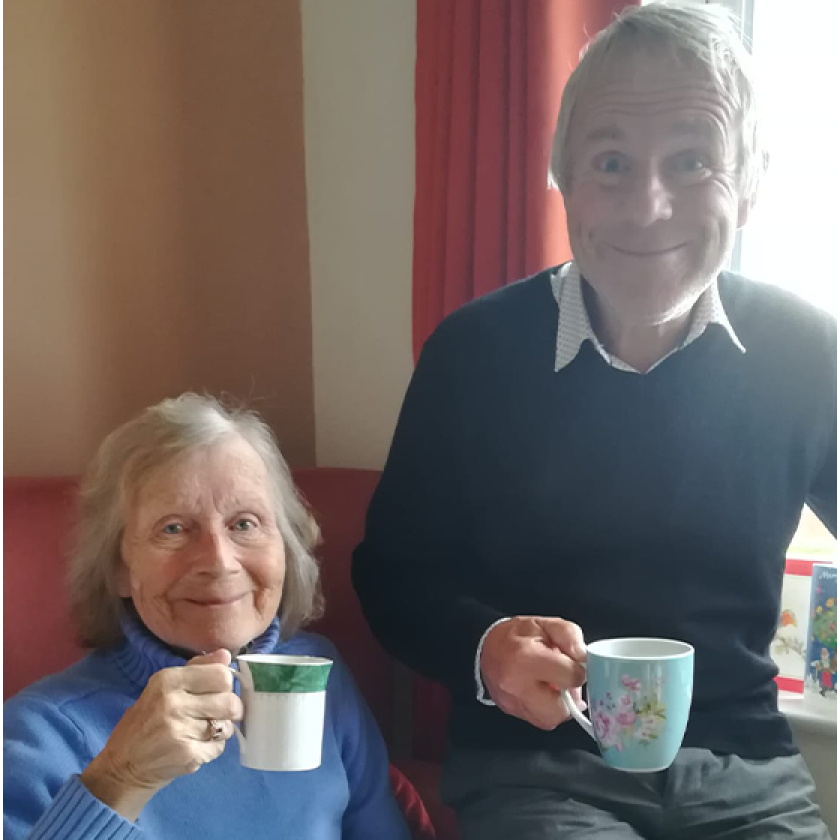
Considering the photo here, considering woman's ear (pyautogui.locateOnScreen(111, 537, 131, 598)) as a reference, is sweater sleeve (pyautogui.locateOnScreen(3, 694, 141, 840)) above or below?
below

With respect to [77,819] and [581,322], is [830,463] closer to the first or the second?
[581,322]

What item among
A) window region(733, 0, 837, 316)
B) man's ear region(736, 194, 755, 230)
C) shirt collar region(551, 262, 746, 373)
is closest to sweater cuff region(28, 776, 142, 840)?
shirt collar region(551, 262, 746, 373)

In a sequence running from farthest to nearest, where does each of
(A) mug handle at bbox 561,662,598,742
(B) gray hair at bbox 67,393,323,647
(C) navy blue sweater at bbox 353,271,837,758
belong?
(C) navy blue sweater at bbox 353,271,837,758 < (B) gray hair at bbox 67,393,323,647 < (A) mug handle at bbox 561,662,598,742

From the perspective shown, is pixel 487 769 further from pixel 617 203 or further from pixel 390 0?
pixel 390 0

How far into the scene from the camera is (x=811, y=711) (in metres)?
1.43

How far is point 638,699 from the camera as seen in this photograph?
0.89m

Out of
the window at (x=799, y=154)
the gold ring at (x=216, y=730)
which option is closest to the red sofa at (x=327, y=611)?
the gold ring at (x=216, y=730)

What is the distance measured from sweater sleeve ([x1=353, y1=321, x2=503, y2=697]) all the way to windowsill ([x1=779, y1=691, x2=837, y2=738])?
56 cm

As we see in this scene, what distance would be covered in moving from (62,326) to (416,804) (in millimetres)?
767

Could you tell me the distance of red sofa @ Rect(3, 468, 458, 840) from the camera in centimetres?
110

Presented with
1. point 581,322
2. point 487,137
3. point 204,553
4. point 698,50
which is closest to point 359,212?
point 487,137

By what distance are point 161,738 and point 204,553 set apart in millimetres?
224

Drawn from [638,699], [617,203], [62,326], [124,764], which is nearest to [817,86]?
[617,203]

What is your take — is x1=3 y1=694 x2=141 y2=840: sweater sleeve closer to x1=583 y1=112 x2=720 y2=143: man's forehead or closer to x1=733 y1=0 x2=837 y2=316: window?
x1=583 y1=112 x2=720 y2=143: man's forehead
